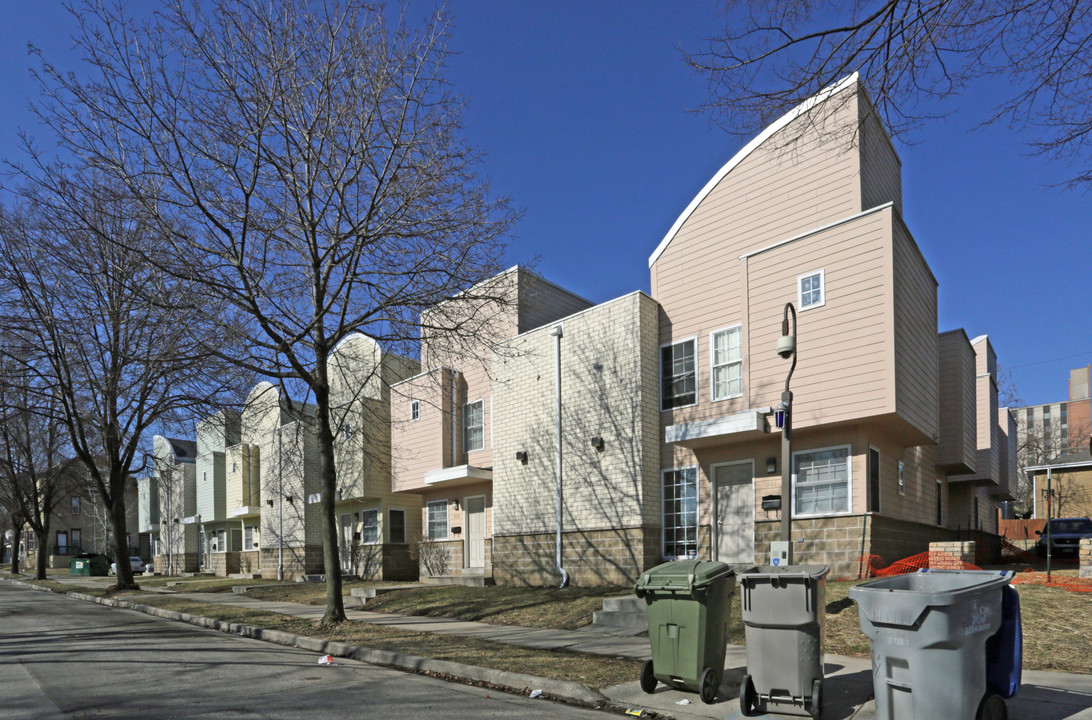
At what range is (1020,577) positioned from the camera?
43.2 ft

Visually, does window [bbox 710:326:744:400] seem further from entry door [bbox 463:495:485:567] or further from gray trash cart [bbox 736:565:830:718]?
gray trash cart [bbox 736:565:830:718]

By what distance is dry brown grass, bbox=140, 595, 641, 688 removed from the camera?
8891mm

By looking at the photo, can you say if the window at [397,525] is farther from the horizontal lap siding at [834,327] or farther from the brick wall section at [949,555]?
the brick wall section at [949,555]

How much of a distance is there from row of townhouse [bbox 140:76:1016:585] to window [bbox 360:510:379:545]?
3208 millimetres

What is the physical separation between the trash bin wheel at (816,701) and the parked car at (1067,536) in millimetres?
19408

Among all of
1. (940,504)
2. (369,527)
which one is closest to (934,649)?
(940,504)

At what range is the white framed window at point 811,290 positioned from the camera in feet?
48.2

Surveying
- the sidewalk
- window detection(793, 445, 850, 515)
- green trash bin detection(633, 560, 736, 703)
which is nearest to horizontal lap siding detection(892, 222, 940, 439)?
window detection(793, 445, 850, 515)

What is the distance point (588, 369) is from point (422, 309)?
18.1 ft

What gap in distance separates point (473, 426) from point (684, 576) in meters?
15.6

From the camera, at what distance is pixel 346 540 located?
2892cm

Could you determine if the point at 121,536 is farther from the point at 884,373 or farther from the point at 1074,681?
the point at 1074,681

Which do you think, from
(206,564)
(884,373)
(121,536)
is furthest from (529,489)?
(206,564)

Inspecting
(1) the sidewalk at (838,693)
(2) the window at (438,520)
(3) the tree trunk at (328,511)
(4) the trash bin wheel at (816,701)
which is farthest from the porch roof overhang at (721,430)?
(2) the window at (438,520)
